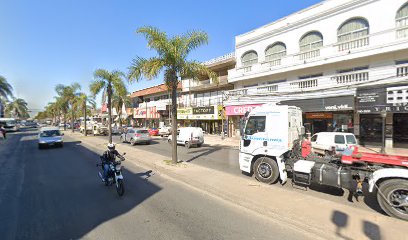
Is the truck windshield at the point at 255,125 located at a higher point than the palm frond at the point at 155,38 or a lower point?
lower

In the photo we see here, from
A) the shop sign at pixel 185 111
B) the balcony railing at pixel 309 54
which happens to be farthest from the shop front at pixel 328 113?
the shop sign at pixel 185 111

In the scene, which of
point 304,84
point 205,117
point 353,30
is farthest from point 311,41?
point 205,117

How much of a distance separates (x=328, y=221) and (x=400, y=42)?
577 inches

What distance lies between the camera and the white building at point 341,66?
1380 centimetres

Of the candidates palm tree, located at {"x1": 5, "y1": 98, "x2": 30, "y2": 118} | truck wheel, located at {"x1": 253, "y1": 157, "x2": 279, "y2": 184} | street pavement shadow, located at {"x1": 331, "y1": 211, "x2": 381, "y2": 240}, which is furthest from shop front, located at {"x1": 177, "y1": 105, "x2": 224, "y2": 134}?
palm tree, located at {"x1": 5, "y1": 98, "x2": 30, "y2": 118}

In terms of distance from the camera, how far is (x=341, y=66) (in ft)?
53.8

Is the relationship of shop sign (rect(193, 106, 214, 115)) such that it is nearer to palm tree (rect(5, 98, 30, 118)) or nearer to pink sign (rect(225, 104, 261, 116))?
pink sign (rect(225, 104, 261, 116))

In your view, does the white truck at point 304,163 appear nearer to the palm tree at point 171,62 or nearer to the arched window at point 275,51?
the palm tree at point 171,62

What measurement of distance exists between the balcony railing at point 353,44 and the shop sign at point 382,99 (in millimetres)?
3374

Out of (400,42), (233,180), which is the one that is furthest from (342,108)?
(233,180)

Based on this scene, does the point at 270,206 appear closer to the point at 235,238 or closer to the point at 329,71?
the point at 235,238

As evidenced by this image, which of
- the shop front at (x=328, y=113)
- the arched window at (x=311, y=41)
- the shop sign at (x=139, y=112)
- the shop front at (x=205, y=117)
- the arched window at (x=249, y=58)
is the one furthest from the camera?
the shop sign at (x=139, y=112)

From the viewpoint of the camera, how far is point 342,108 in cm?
1485

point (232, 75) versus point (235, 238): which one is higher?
point (232, 75)
